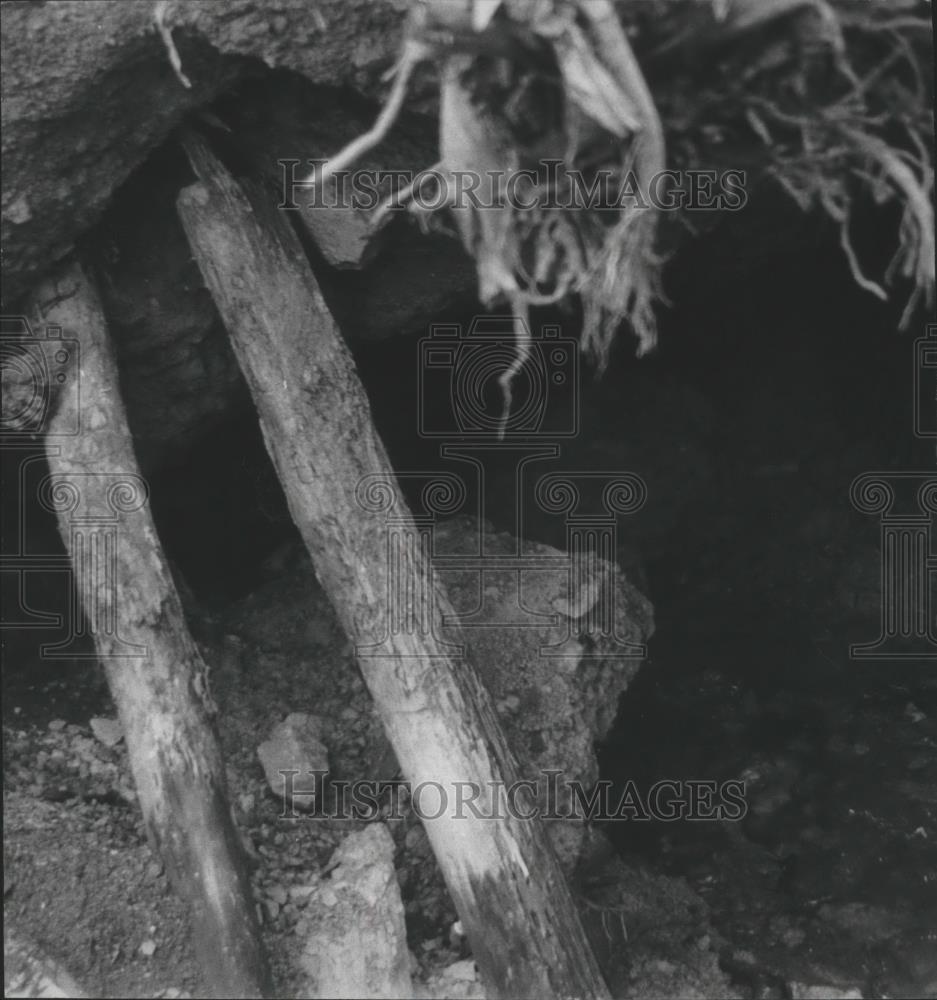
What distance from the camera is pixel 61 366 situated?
2301 millimetres

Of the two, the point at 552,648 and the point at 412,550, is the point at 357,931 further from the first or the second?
the point at 552,648

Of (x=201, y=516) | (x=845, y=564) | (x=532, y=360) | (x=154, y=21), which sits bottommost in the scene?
(x=845, y=564)

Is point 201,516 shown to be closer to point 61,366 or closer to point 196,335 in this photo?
point 196,335

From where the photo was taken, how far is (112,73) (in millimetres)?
2006

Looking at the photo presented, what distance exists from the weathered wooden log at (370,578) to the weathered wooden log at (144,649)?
33cm

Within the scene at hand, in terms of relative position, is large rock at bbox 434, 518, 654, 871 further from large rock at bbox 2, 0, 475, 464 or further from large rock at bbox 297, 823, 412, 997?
large rock at bbox 2, 0, 475, 464

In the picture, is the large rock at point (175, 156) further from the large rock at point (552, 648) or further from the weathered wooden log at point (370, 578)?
the large rock at point (552, 648)

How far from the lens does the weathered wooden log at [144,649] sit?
2.00 m

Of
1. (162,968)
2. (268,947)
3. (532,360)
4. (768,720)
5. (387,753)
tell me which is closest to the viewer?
(162,968)

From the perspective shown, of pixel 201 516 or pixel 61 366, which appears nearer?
pixel 61 366

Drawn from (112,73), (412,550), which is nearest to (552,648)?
(412,550)

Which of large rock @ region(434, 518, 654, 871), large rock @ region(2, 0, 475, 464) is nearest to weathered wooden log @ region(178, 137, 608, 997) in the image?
large rock @ region(2, 0, 475, 464)

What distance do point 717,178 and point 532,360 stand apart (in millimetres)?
1296

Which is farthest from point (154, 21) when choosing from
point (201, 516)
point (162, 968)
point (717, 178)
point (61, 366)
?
point (162, 968)
